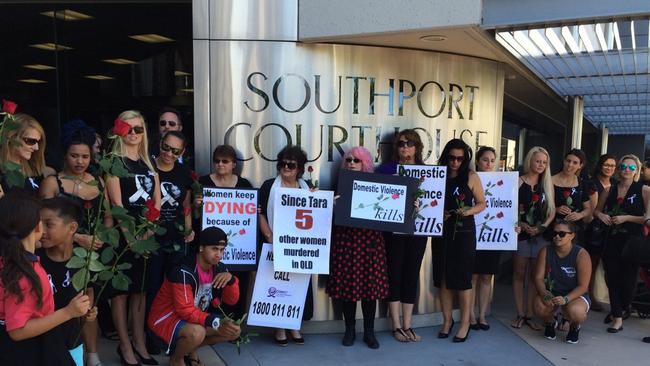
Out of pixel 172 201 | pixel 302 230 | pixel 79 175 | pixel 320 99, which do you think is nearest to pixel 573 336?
pixel 302 230

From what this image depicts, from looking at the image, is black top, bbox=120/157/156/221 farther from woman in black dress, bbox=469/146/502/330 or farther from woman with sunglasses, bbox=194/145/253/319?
woman in black dress, bbox=469/146/502/330

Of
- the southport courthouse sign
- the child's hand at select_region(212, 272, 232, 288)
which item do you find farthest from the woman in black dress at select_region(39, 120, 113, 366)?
the southport courthouse sign

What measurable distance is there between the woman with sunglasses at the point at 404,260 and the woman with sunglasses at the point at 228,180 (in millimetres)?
1261

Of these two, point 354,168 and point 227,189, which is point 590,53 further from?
point 227,189

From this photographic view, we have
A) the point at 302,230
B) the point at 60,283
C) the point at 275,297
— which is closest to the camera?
the point at 60,283

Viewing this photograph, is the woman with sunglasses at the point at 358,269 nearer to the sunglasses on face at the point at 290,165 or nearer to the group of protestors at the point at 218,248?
the group of protestors at the point at 218,248

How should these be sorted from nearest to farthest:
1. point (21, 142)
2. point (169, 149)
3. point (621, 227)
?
1. point (21, 142)
2. point (169, 149)
3. point (621, 227)

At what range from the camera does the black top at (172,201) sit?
3.96 m

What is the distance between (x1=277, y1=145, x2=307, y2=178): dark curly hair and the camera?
427 cm

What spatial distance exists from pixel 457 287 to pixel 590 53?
2.66 m

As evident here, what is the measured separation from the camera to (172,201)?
3.99 metres

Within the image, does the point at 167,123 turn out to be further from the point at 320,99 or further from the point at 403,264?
the point at 403,264

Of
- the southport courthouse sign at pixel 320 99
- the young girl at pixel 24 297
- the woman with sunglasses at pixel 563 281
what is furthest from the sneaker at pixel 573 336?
the young girl at pixel 24 297

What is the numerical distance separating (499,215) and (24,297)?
13.1ft
